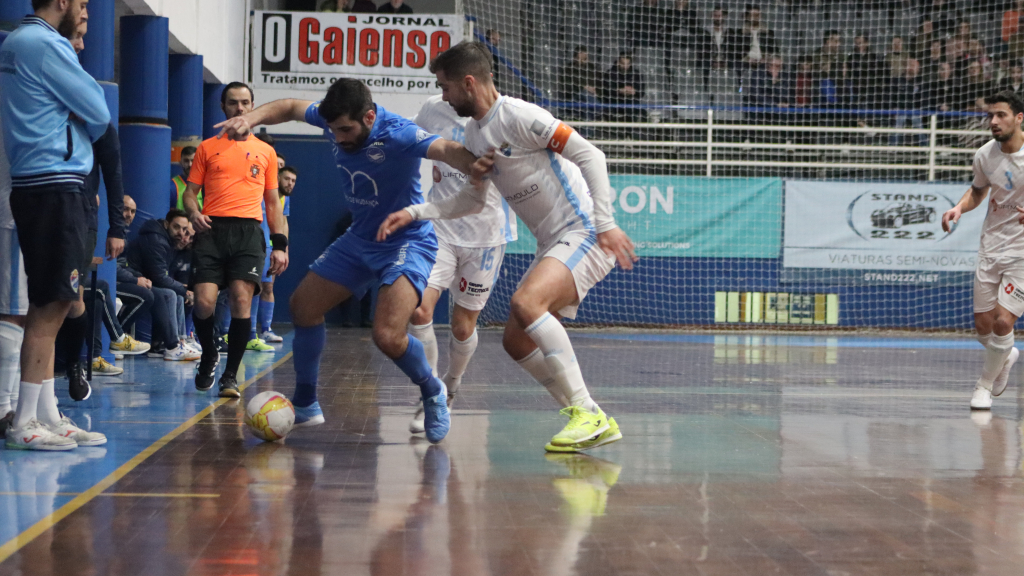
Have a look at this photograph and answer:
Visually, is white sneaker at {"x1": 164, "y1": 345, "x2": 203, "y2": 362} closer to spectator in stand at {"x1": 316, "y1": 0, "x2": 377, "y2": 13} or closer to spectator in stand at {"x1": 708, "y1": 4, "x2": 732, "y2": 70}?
spectator in stand at {"x1": 316, "y1": 0, "x2": 377, "y2": 13}

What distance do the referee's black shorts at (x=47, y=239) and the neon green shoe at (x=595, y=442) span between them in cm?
244

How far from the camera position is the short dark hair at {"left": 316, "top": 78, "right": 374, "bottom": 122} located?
514cm

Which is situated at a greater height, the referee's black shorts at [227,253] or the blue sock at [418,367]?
the referee's black shorts at [227,253]

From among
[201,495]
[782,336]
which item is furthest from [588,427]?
[782,336]

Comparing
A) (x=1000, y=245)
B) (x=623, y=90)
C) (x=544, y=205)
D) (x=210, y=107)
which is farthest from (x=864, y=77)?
(x=544, y=205)

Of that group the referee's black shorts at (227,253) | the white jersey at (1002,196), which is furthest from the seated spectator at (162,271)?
the white jersey at (1002,196)

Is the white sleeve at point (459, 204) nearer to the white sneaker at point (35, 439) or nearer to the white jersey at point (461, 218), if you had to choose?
the white jersey at point (461, 218)

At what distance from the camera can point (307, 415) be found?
19.6ft

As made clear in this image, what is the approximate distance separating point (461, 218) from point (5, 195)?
8.44 feet

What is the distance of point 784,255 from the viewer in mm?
16781

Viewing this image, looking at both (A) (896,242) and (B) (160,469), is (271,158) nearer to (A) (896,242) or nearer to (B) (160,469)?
(B) (160,469)

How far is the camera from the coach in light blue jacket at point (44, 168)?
16.4ft

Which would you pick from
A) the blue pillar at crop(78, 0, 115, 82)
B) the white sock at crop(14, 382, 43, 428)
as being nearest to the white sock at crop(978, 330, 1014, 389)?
the white sock at crop(14, 382, 43, 428)

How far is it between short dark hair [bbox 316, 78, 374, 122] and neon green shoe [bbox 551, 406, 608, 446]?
1790mm
